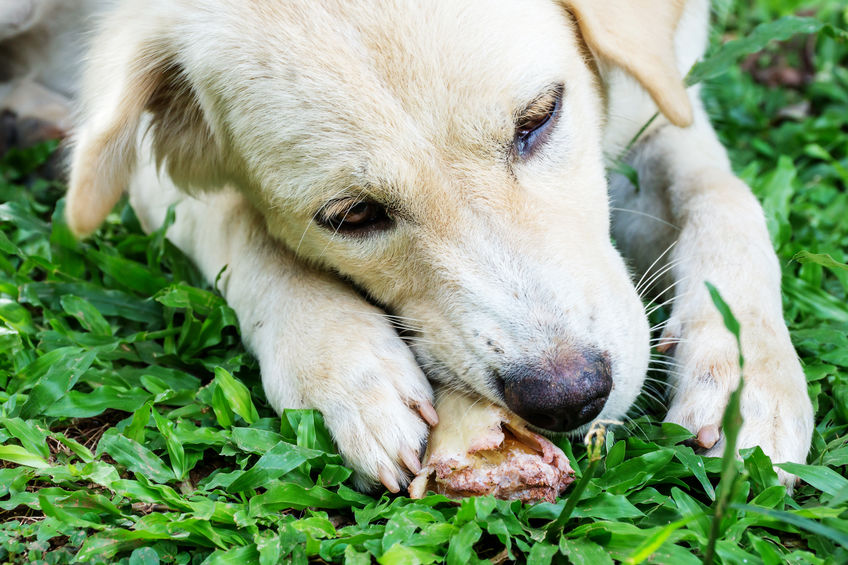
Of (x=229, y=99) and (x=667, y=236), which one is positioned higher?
(x=229, y=99)

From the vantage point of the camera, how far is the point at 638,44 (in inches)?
104

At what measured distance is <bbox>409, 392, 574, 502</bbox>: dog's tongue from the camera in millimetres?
2115

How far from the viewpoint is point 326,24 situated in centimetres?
233

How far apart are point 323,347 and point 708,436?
1123mm

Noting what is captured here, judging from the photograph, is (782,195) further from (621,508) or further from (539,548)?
(539,548)

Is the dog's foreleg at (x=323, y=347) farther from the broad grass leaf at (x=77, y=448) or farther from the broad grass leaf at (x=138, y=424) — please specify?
the broad grass leaf at (x=77, y=448)

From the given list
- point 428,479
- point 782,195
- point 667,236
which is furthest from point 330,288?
point 782,195

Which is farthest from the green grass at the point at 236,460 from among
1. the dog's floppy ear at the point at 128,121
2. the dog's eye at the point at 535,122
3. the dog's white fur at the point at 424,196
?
the dog's eye at the point at 535,122

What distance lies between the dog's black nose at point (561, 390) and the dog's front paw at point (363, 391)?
0.97 ft

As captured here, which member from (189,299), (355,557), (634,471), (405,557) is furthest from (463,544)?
(189,299)

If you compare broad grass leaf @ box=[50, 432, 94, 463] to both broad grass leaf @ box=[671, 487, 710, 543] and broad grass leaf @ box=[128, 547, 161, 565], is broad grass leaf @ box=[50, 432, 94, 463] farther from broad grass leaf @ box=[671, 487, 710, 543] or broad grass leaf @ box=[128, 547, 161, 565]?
broad grass leaf @ box=[671, 487, 710, 543]

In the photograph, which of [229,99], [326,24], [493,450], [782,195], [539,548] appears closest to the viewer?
[539,548]

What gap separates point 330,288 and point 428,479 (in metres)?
0.83

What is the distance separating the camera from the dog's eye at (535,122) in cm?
242
